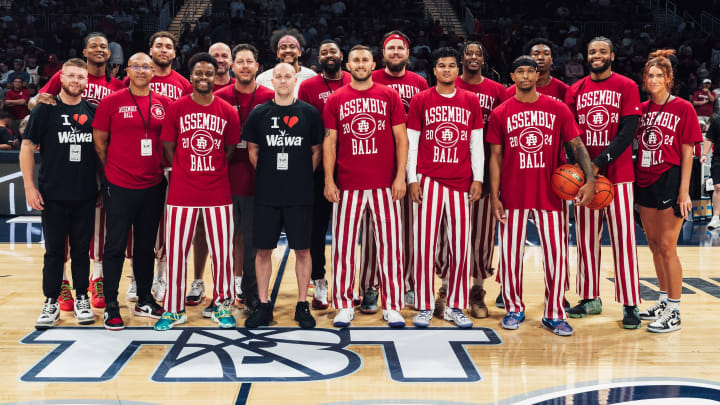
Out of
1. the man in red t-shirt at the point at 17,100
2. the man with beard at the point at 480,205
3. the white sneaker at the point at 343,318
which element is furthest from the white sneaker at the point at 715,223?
the man in red t-shirt at the point at 17,100

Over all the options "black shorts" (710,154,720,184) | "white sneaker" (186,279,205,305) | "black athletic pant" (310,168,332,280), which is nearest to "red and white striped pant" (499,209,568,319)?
"black athletic pant" (310,168,332,280)

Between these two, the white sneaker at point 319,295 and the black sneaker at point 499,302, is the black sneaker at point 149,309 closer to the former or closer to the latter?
the white sneaker at point 319,295

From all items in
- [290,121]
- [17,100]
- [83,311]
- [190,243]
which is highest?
[17,100]

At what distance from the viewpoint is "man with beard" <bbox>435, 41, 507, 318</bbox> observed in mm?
4883

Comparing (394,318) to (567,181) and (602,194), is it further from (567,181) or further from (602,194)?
(602,194)

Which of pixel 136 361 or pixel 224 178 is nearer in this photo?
pixel 136 361

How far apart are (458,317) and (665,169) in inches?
67.9

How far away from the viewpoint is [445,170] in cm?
453

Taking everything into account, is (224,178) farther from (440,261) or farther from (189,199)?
(440,261)

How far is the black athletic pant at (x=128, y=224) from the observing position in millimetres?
4488

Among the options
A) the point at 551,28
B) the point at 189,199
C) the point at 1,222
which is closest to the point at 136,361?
the point at 189,199

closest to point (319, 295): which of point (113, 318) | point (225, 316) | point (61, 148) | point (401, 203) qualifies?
point (225, 316)

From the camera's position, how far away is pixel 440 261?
5.23m

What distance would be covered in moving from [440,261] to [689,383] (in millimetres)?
2052
